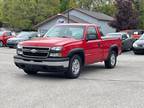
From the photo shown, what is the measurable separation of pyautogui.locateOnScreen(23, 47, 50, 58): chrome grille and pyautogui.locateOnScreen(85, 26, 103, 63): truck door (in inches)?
65.1

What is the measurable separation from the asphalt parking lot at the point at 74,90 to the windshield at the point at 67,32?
1328mm

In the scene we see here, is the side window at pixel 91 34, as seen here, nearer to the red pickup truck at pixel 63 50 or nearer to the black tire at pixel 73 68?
the red pickup truck at pixel 63 50

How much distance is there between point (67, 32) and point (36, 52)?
1711 millimetres

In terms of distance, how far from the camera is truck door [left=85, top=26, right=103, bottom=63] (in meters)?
12.7

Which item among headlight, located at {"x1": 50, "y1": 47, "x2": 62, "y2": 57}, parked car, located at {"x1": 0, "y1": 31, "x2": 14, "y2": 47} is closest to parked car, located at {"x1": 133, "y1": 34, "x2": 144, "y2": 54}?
headlight, located at {"x1": 50, "y1": 47, "x2": 62, "y2": 57}

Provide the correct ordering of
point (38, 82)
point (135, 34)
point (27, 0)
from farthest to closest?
point (27, 0) → point (135, 34) → point (38, 82)

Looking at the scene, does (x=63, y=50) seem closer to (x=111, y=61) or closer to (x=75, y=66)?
(x=75, y=66)

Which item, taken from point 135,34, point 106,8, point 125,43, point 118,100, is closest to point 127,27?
point 135,34

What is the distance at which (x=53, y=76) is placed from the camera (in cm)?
1228

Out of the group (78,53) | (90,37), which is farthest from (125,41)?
(78,53)

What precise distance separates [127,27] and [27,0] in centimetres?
2240

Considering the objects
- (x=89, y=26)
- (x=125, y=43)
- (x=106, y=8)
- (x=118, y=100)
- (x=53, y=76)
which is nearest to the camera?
(x=118, y=100)

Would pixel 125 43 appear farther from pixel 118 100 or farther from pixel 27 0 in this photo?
pixel 27 0

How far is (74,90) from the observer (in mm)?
9688
